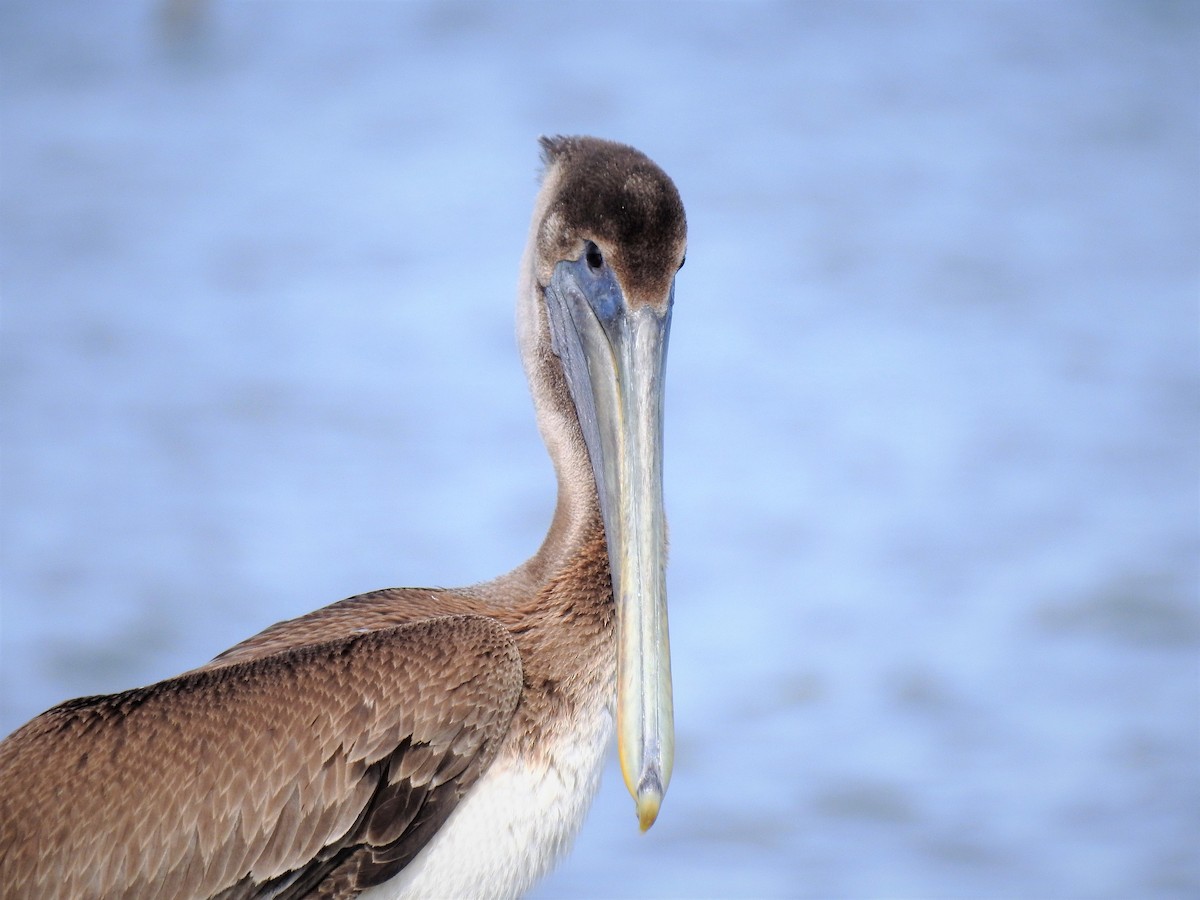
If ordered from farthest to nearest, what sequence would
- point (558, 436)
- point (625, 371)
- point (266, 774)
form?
point (558, 436)
point (625, 371)
point (266, 774)

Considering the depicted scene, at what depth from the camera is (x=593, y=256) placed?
3.34 meters

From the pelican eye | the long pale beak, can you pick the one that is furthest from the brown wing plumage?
the pelican eye

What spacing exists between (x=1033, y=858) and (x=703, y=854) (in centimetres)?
167

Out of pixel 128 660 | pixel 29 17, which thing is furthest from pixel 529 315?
pixel 29 17

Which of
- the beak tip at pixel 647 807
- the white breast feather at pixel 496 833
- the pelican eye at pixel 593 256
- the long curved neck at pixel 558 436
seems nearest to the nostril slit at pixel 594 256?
the pelican eye at pixel 593 256

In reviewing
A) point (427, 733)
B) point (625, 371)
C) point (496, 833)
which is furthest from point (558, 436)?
point (496, 833)

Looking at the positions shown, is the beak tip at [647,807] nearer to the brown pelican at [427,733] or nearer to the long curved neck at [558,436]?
the brown pelican at [427,733]

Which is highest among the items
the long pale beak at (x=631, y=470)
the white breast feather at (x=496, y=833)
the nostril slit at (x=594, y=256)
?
the nostril slit at (x=594, y=256)

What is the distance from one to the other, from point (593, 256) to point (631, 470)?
47 centimetres

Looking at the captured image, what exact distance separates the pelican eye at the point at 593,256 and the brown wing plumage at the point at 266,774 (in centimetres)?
83

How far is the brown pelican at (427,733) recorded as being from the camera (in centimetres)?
312

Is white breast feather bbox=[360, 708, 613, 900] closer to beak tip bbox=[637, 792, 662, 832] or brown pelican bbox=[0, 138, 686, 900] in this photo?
brown pelican bbox=[0, 138, 686, 900]

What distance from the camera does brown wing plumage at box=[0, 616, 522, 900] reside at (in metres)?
3.13

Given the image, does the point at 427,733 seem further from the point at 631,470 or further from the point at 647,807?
the point at 631,470
